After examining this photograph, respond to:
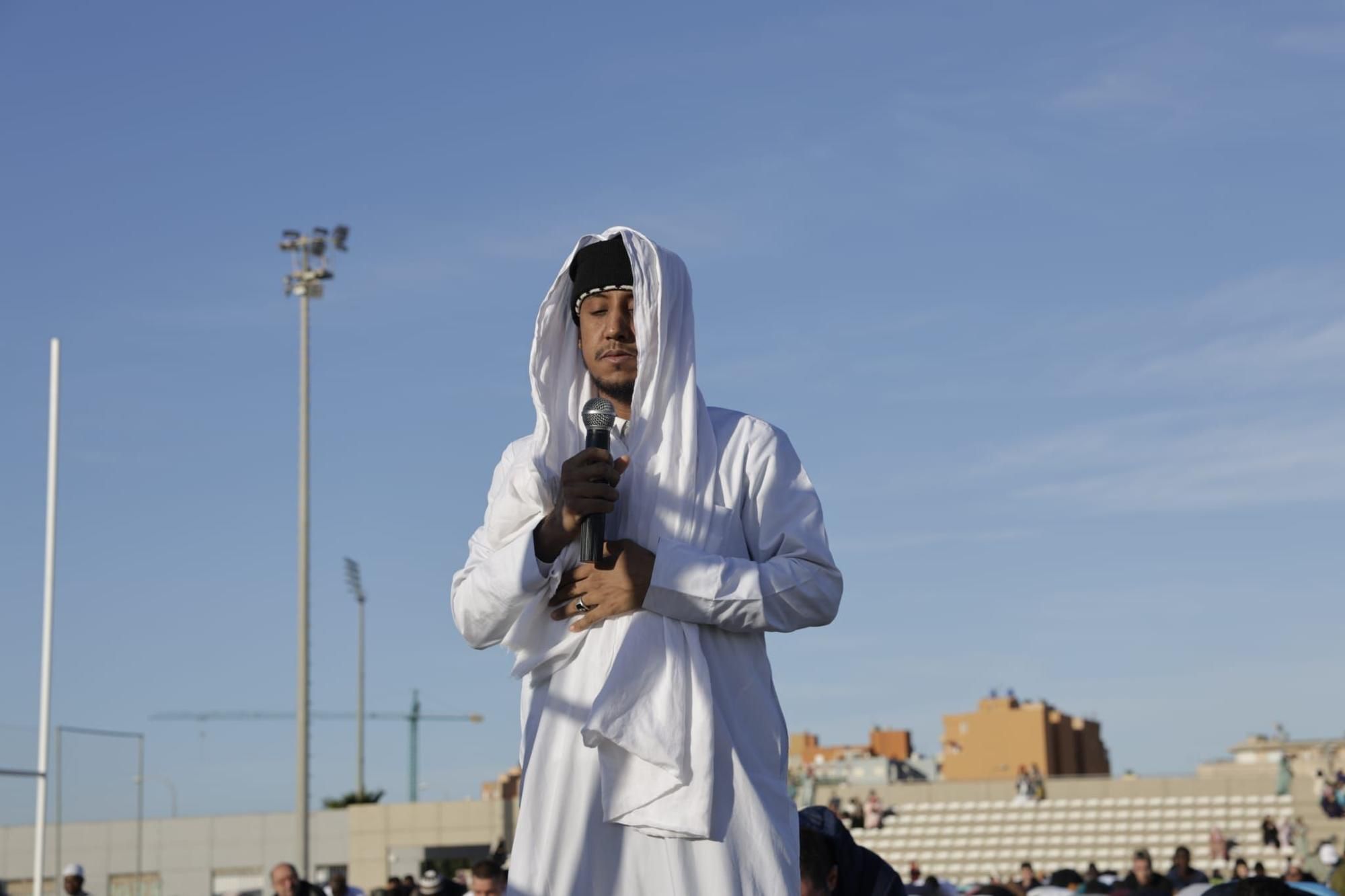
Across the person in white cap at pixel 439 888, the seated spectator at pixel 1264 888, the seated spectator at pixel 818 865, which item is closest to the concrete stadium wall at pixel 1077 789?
the person in white cap at pixel 439 888

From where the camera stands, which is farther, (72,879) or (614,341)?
(72,879)

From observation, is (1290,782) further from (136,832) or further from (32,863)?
(32,863)

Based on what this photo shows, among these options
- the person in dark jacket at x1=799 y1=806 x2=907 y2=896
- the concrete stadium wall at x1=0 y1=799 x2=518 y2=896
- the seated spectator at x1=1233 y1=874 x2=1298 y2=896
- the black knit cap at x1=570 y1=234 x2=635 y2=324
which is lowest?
the concrete stadium wall at x1=0 y1=799 x2=518 y2=896

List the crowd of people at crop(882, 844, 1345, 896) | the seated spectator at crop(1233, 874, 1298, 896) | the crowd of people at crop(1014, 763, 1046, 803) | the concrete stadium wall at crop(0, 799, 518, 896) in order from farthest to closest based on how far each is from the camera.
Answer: the crowd of people at crop(1014, 763, 1046, 803)
the concrete stadium wall at crop(0, 799, 518, 896)
the crowd of people at crop(882, 844, 1345, 896)
the seated spectator at crop(1233, 874, 1298, 896)

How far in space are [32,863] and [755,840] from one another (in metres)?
12.2

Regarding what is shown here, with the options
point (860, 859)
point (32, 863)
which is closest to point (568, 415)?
point (860, 859)

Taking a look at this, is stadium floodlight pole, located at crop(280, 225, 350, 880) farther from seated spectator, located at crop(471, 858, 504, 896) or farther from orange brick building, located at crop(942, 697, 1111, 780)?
orange brick building, located at crop(942, 697, 1111, 780)

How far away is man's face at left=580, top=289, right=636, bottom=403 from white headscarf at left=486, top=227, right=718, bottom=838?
38 mm

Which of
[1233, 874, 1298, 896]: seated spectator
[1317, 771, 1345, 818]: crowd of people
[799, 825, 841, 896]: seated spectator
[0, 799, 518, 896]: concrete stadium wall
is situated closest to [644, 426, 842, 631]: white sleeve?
[799, 825, 841, 896]: seated spectator

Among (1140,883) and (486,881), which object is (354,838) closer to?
(1140,883)

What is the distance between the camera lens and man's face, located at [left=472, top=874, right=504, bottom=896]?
11.7m

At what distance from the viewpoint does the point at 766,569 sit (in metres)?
2.96

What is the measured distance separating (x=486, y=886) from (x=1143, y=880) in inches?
332

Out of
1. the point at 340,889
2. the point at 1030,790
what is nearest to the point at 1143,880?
the point at 340,889
